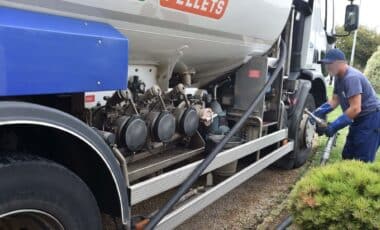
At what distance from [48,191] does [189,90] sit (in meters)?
2.19

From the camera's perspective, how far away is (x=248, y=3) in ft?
10.8

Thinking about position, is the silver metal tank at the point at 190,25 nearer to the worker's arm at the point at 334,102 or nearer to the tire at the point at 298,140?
the tire at the point at 298,140

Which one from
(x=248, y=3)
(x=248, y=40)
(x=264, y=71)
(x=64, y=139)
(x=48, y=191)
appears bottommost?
(x=48, y=191)

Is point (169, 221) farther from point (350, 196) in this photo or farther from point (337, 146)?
point (337, 146)

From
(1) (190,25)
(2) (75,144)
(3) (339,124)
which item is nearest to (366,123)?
(3) (339,124)

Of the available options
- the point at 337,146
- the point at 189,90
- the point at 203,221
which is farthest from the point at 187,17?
the point at 337,146

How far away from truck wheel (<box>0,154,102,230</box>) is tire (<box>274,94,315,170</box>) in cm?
327

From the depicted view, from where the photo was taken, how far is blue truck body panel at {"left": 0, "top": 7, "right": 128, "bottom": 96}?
154 cm

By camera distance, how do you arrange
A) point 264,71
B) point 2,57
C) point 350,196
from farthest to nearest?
point 264,71 → point 350,196 → point 2,57

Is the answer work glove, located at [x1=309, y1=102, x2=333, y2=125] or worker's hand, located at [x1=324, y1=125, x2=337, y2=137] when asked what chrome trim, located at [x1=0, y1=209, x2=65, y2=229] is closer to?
worker's hand, located at [x1=324, y1=125, x2=337, y2=137]

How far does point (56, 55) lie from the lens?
5.57 feet

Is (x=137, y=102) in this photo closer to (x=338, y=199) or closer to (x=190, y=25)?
(x=190, y=25)

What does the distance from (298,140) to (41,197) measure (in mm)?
3782

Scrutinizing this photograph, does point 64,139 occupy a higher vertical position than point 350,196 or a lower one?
higher
